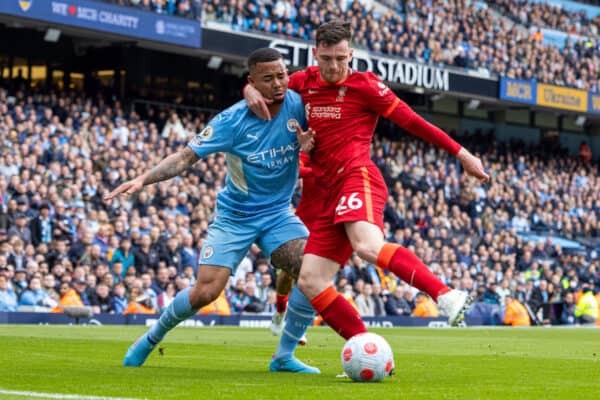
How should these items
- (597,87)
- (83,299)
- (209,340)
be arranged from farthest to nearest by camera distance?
1. (597,87)
2. (83,299)
3. (209,340)

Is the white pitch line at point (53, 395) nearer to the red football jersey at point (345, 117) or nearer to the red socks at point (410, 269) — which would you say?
the red socks at point (410, 269)

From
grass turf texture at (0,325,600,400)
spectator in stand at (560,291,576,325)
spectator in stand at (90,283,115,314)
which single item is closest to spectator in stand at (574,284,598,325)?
spectator in stand at (560,291,576,325)

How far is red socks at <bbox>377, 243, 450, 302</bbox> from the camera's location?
23.9 ft

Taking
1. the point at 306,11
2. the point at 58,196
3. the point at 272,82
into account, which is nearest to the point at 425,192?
the point at 306,11

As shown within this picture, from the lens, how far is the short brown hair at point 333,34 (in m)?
7.88

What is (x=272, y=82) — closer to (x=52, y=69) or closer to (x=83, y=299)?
(x=83, y=299)

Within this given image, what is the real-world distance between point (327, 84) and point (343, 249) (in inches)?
47.9

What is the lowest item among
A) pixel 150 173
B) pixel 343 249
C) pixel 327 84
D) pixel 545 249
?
pixel 545 249

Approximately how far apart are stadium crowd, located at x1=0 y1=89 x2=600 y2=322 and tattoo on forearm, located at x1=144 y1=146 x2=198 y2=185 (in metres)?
11.9

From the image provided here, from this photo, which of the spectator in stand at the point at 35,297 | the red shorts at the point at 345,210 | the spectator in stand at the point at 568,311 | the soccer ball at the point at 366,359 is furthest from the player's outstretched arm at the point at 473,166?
the spectator in stand at the point at 568,311

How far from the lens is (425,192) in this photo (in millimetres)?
33594

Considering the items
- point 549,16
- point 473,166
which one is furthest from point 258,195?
point 549,16

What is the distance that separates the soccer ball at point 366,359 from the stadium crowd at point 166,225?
42.8 ft

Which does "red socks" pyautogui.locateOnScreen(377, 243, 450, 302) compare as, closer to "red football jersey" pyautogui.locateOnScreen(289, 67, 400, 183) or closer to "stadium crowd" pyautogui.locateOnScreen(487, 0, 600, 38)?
"red football jersey" pyautogui.locateOnScreen(289, 67, 400, 183)
